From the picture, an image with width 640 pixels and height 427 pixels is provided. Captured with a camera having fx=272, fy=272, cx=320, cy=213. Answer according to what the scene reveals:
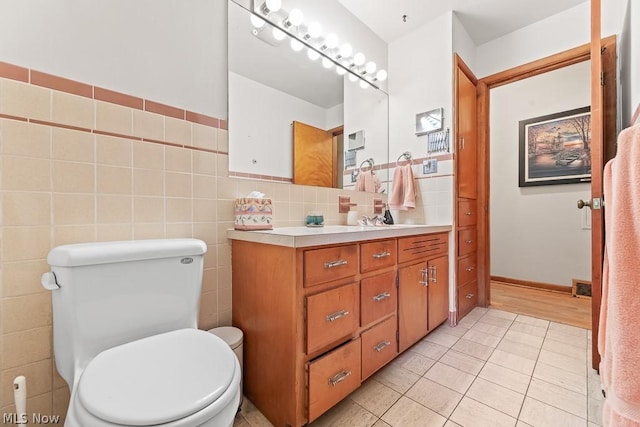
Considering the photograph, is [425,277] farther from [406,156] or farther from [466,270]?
[406,156]

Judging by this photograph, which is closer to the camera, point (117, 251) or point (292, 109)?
point (117, 251)

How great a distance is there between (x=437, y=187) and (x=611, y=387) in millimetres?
1779

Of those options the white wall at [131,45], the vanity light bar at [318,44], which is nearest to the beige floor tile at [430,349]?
the white wall at [131,45]

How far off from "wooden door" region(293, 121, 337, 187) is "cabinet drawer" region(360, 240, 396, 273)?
2.18ft

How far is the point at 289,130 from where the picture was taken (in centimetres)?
176

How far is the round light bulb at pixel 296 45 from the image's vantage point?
1748 mm

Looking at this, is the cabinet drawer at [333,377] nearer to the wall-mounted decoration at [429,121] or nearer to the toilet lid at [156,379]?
the toilet lid at [156,379]

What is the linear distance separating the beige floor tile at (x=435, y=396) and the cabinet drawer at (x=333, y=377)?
1.07 ft

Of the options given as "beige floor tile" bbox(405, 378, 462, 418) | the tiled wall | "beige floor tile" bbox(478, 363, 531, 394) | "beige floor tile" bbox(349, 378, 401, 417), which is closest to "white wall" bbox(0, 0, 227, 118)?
the tiled wall

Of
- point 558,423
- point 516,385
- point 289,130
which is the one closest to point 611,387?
point 558,423

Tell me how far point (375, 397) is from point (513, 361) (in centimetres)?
95

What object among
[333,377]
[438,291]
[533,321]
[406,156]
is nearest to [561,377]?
[438,291]

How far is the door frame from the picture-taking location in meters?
1.81

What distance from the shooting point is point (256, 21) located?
5.12ft
